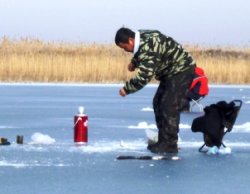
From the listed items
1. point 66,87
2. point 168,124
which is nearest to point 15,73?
point 66,87

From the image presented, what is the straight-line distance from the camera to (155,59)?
889 cm

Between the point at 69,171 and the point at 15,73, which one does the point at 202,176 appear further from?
the point at 15,73

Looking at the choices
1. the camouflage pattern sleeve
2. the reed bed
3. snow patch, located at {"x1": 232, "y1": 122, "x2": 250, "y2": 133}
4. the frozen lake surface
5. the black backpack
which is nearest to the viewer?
the frozen lake surface

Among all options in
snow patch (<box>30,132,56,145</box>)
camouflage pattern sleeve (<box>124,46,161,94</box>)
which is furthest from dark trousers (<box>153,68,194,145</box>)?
snow patch (<box>30,132,56,145</box>)

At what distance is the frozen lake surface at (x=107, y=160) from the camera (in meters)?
6.95

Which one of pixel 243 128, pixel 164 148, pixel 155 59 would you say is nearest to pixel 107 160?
pixel 164 148

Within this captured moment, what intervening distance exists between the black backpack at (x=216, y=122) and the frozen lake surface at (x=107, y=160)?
20cm

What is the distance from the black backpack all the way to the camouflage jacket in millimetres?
516

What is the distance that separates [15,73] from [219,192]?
18.4m

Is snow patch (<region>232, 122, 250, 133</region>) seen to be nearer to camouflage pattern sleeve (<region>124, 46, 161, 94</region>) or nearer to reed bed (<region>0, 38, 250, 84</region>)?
camouflage pattern sleeve (<region>124, 46, 161, 94</region>)

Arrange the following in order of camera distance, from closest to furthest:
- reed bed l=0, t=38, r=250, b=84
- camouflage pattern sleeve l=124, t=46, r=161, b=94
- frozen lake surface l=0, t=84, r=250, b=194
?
frozen lake surface l=0, t=84, r=250, b=194
camouflage pattern sleeve l=124, t=46, r=161, b=94
reed bed l=0, t=38, r=250, b=84

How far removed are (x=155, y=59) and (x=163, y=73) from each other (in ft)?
1.10

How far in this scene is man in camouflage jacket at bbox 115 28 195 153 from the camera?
8.87 meters

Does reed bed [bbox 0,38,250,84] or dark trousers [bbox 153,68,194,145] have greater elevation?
dark trousers [bbox 153,68,194,145]
